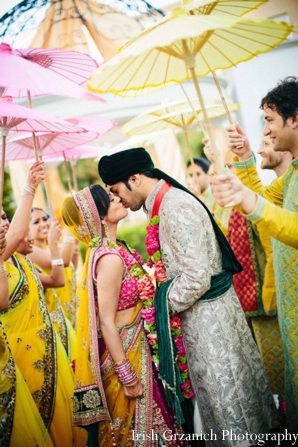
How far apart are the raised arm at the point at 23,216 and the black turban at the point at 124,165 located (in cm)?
58

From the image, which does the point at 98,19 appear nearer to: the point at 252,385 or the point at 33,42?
the point at 33,42

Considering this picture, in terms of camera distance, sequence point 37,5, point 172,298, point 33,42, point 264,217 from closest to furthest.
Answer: point 264,217
point 172,298
point 37,5
point 33,42

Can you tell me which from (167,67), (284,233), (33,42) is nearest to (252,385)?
(284,233)

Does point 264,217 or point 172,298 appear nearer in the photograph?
point 264,217

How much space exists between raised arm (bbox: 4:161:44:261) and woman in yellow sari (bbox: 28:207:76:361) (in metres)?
1.10

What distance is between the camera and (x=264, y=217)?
Answer: 5.66ft

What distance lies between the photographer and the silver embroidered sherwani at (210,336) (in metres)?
2.14

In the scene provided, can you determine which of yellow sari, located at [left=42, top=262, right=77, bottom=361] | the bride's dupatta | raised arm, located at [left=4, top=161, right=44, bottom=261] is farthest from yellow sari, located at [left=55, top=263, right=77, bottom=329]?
the bride's dupatta

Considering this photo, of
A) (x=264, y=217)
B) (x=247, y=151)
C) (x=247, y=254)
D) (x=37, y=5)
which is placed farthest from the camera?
(x=247, y=254)

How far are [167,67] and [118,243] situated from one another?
1.10 meters

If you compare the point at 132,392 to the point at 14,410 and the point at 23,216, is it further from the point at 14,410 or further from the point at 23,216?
the point at 23,216

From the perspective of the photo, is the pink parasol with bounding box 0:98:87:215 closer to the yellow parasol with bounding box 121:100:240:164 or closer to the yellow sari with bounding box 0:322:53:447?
the yellow sari with bounding box 0:322:53:447

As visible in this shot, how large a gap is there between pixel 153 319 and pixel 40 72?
5.04ft

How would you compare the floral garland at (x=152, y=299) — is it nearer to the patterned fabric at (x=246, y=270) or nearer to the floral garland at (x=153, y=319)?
the floral garland at (x=153, y=319)
